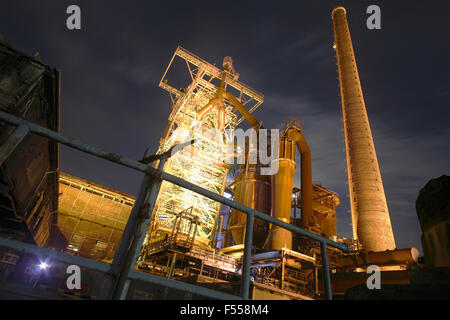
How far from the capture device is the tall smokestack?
2395cm

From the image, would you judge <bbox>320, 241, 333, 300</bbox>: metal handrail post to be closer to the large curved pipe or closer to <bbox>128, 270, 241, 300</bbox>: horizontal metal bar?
<bbox>128, 270, 241, 300</bbox>: horizontal metal bar

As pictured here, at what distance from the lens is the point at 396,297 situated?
2398 mm

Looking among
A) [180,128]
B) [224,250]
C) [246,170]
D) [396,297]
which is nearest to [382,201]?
[246,170]

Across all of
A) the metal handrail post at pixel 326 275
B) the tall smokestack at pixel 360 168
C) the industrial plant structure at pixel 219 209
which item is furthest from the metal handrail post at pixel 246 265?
the tall smokestack at pixel 360 168

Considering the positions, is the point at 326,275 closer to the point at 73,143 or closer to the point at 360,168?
the point at 73,143

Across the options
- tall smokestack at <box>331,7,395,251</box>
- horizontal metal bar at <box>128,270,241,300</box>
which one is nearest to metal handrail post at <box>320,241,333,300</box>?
horizontal metal bar at <box>128,270,241,300</box>

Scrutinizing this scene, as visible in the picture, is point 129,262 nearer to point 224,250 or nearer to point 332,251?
point 224,250

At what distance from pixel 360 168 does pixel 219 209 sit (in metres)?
16.0

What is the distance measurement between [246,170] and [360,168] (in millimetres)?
12663

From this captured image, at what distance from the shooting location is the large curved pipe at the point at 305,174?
22.8 m

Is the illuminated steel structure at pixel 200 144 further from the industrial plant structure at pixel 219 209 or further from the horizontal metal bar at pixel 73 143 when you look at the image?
the horizontal metal bar at pixel 73 143

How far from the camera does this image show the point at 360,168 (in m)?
27.6

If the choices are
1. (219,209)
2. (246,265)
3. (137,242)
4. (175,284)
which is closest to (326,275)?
(246,265)

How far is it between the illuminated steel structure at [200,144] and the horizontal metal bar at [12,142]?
19176 millimetres
